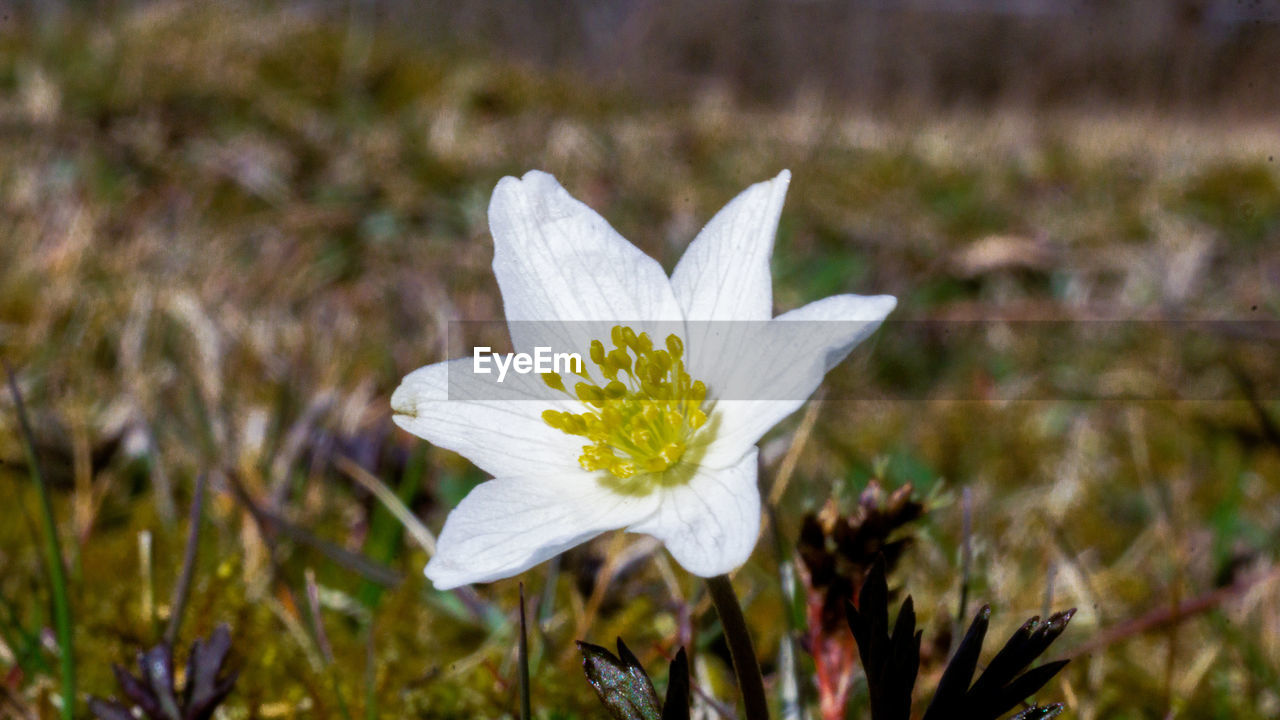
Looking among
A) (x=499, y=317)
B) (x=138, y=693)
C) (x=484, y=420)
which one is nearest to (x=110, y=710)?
(x=138, y=693)

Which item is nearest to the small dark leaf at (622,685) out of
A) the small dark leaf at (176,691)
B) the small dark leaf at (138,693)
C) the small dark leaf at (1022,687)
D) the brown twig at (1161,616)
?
the small dark leaf at (1022,687)

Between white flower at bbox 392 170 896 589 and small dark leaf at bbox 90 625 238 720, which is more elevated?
white flower at bbox 392 170 896 589

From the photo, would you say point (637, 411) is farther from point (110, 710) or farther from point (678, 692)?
point (110, 710)

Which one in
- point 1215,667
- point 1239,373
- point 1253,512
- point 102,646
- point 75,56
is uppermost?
point 75,56

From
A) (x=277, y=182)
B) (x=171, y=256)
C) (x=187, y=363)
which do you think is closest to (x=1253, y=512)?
(x=187, y=363)

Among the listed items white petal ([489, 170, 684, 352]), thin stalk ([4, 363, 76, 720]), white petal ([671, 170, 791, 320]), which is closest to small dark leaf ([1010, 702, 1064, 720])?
white petal ([671, 170, 791, 320])

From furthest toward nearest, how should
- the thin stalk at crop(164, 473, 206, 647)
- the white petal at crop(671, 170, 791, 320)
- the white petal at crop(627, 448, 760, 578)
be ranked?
1. the thin stalk at crop(164, 473, 206, 647)
2. the white petal at crop(671, 170, 791, 320)
3. the white petal at crop(627, 448, 760, 578)

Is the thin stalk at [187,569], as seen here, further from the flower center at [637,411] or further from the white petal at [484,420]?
the flower center at [637,411]

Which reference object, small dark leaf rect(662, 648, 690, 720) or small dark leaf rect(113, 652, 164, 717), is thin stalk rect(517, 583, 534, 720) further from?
small dark leaf rect(113, 652, 164, 717)

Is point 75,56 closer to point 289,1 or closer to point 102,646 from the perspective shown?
point 289,1
